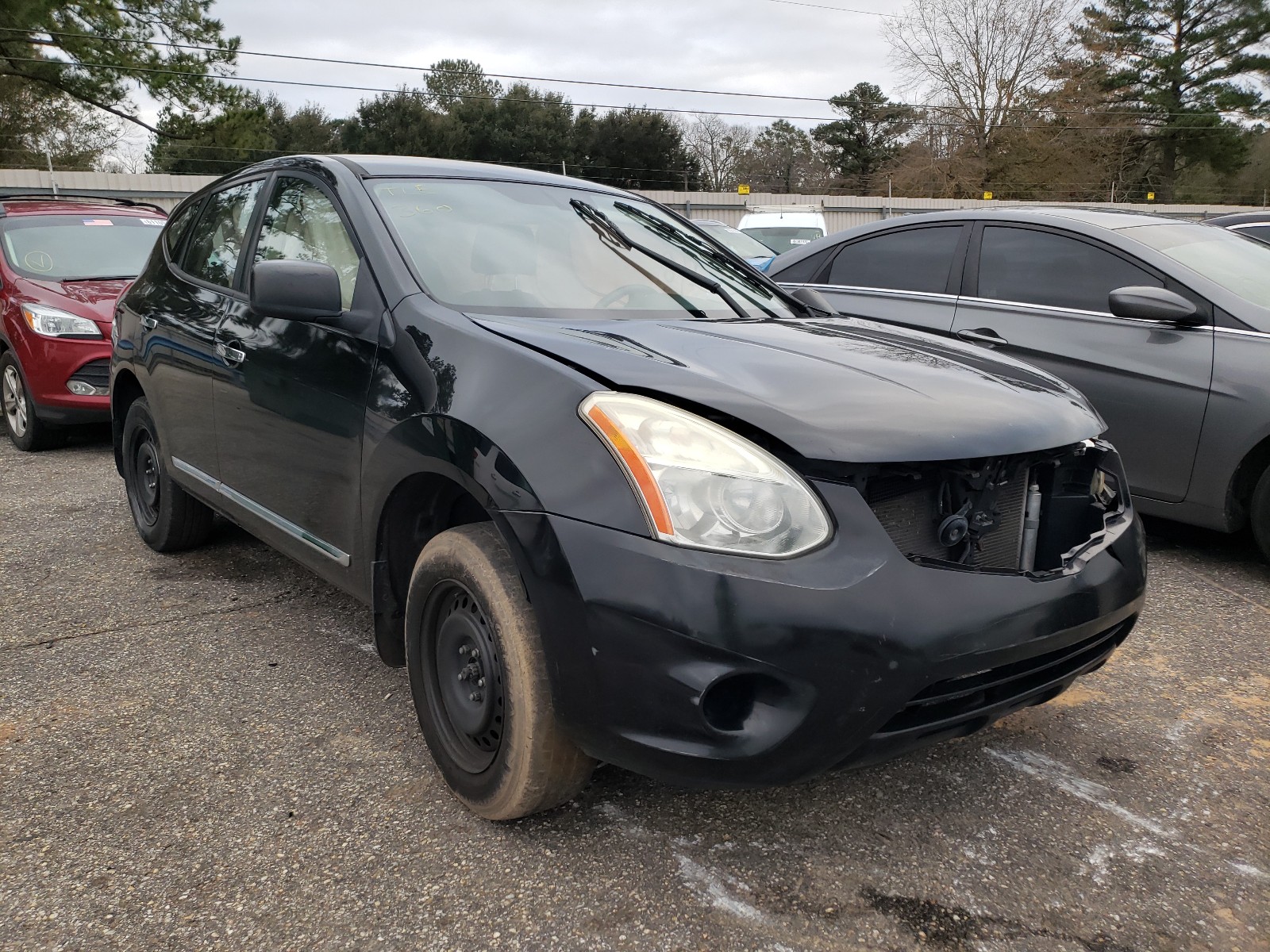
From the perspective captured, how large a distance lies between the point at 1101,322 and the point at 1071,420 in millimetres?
2437

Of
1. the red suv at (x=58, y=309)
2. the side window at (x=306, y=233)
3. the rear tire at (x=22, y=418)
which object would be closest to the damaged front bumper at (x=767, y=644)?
the side window at (x=306, y=233)

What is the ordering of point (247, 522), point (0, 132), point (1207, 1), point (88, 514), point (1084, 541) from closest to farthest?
point (1084, 541) → point (247, 522) → point (88, 514) → point (0, 132) → point (1207, 1)

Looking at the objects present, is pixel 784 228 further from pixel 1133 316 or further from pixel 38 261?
pixel 1133 316

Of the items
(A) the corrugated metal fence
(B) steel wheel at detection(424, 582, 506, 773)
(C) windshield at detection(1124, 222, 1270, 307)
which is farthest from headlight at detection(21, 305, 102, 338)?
(A) the corrugated metal fence

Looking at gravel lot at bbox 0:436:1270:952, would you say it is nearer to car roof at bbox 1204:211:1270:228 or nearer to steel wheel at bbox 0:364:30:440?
steel wheel at bbox 0:364:30:440

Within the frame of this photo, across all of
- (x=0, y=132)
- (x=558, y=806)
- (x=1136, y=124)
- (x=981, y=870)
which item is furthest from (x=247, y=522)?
(x=1136, y=124)

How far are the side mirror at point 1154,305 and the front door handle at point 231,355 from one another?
3460 mm

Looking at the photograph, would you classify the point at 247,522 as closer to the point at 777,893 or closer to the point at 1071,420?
the point at 777,893

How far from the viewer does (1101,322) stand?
4.44m

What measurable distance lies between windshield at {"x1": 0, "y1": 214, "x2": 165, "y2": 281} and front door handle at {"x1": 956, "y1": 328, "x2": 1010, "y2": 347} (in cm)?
597

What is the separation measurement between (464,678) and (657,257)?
1.49 m

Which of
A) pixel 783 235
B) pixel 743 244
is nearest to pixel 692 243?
pixel 743 244

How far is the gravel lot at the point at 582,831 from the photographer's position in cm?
197

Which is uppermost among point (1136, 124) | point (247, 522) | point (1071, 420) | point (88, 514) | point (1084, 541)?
point (1136, 124)
